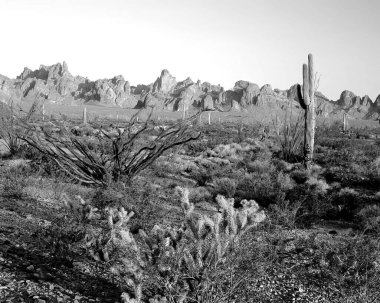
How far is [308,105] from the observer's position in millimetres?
14039

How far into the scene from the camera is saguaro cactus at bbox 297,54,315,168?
45.8ft

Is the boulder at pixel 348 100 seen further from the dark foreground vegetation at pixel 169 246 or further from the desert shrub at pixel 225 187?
the dark foreground vegetation at pixel 169 246

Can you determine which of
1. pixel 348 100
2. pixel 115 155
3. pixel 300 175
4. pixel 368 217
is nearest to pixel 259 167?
pixel 300 175

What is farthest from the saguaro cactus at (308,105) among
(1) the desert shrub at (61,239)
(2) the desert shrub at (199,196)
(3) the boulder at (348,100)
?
(3) the boulder at (348,100)

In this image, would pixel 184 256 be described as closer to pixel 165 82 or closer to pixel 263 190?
pixel 263 190

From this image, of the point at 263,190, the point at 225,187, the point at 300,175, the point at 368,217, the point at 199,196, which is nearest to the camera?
the point at 368,217

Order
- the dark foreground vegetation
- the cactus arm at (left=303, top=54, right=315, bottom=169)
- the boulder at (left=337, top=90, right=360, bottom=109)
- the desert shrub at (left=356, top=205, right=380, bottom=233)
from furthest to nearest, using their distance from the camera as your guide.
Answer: the boulder at (left=337, top=90, right=360, bottom=109) → the cactus arm at (left=303, top=54, right=315, bottom=169) → the desert shrub at (left=356, top=205, right=380, bottom=233) → the dark foreground vegetation

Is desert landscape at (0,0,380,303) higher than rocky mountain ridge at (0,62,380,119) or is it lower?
lower

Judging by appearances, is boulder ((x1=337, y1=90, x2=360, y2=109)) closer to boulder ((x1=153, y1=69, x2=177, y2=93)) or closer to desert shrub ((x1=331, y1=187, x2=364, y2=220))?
boulder ((x1=153, y1=69, x2=177, y2=93))

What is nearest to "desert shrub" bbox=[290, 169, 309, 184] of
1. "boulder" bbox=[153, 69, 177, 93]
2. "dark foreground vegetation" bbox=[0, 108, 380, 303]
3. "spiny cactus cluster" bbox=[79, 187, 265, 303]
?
"dark foreground vegetation" bbox=[0, 108, 380, 303]

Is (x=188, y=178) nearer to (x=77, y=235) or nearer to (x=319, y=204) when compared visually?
(x=319, y=204)

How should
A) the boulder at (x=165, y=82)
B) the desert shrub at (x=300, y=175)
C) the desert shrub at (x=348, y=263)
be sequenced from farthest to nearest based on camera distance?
the boulder at (x=165, y=82), the desert shrub at (x=300, y=175), the desert shrub at (x=348, y=263)

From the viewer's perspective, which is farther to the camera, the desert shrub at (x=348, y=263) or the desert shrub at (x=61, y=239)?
the desert shrub at (x=61, y=239)

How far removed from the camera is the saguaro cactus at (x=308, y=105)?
14.0 metres
